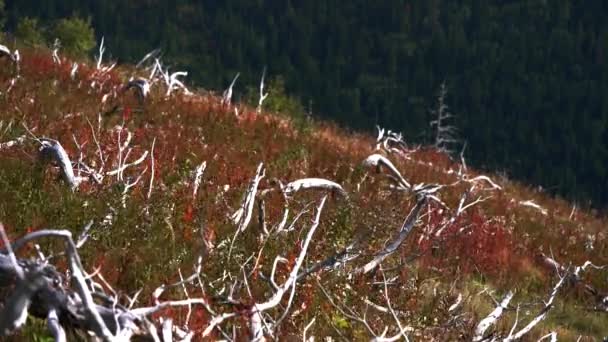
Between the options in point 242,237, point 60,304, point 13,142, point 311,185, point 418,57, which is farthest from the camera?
point 418,57

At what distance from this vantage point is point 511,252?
300 inches

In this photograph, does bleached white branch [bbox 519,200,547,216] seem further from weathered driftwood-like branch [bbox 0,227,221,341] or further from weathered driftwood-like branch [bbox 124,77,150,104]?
weathered driftwood-like branch [bbox 0,227,221,341]

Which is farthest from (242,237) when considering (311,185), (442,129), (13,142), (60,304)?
(442,129)

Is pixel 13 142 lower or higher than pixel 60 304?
lower

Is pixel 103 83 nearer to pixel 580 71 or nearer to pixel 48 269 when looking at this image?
pixel 48 269

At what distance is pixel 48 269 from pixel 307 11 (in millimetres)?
174440

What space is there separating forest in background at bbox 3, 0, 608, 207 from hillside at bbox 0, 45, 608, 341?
11253cm

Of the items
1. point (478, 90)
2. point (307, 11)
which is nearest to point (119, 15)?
point (307, 11)

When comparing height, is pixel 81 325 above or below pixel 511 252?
above

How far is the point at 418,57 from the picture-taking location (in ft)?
551

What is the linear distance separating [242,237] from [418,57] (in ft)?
544

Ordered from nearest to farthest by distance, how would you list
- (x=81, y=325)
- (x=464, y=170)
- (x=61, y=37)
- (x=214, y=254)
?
(x=81, y=325) → (x=214, y=254) → (x=464, y=170) → (x=61, y=37)

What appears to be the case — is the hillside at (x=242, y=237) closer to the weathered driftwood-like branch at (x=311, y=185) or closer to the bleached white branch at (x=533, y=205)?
the weathered driftwood-like branch at (x=311, y=185)

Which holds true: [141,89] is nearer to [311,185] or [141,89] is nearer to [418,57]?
[311,185]
